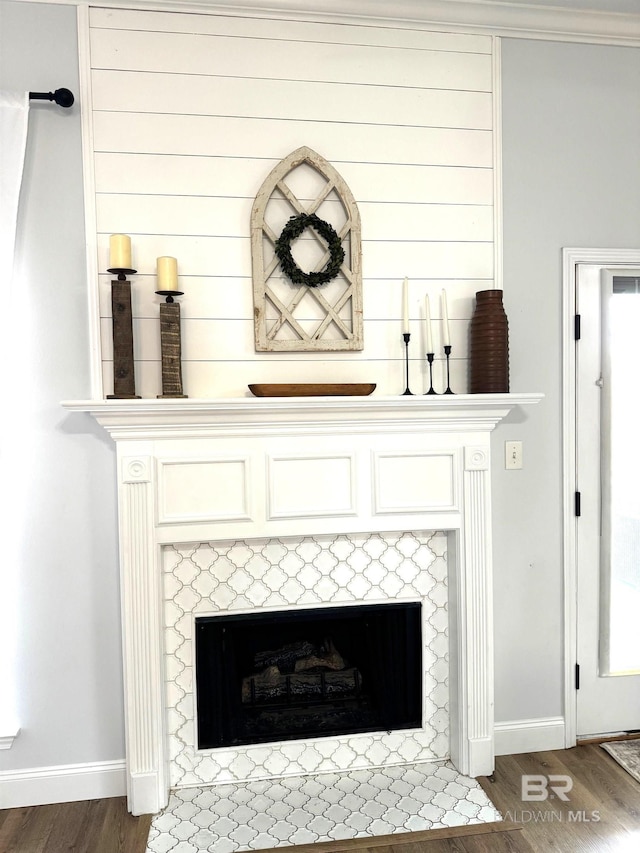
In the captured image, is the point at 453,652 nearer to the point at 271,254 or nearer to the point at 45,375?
the point at 271,254

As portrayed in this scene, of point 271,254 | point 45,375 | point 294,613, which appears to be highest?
point 271,254

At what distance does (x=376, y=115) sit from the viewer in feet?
7.49

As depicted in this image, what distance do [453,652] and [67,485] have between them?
1564mm

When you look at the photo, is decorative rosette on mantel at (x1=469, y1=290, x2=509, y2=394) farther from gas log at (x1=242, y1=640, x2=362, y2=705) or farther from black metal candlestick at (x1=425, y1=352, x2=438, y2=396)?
gas log at (x1=242, y1=640, x2=362, y2=705)

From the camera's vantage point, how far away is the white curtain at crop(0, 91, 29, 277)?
208 cm

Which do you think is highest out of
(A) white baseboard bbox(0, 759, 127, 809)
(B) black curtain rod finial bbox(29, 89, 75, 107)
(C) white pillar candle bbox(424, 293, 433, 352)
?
(B) black curtain rod finial bbox(29, 89, 75, 107)

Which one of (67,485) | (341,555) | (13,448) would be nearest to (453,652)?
(341,555)

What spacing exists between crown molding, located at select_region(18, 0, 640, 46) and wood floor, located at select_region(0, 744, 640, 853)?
2773mm

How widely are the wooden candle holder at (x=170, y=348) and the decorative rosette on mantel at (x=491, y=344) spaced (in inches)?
42.1

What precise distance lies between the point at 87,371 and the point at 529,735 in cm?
220

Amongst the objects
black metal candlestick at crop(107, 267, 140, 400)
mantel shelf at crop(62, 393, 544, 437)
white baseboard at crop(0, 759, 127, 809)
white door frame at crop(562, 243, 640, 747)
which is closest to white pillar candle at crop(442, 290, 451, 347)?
mantel shelf at crop(62, 393, 544, 437)

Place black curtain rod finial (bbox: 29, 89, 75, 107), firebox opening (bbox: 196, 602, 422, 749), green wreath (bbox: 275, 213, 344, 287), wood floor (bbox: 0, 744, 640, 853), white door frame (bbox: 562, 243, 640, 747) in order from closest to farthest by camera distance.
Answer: wood floor (bbox: 0, 744, 640, 853)
black curtain rod finial (bbox: 29, 89, 75, 107)
green wreath (bbox: 275, 213, 344, 287)
firebox opening (bbox: 196, 602, 422, 749)
white door frame (bbox: 562, 243, 640, 747)

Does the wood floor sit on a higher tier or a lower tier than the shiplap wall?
lower

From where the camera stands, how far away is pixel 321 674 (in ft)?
7.93
